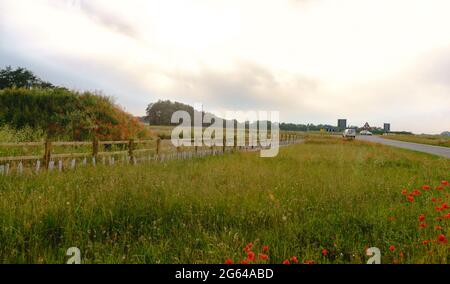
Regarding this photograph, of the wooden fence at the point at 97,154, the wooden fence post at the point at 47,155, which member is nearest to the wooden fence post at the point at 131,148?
the wooden fence at the point at 97,154

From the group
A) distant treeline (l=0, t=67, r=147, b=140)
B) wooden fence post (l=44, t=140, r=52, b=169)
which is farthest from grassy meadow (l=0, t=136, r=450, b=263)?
distant treeline (l=0, t=67, r=147, b=140)

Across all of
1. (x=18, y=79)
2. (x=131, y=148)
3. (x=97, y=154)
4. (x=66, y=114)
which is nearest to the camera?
(x=97, y=154)

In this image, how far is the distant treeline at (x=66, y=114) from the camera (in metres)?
14.9

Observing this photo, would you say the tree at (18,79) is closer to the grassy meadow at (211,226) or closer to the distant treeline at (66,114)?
the distant treeline at (66,114)

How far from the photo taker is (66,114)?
15.7m

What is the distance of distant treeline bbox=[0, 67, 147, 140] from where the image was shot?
14914 mm

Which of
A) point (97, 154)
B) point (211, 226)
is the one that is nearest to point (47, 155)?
point (97, 154)

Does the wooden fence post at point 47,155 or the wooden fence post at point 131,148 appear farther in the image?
the wooden fence post at point 131,148

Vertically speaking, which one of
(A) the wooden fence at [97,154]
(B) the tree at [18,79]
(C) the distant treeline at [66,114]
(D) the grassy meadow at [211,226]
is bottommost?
(D) the grassy meadow at [211,226]

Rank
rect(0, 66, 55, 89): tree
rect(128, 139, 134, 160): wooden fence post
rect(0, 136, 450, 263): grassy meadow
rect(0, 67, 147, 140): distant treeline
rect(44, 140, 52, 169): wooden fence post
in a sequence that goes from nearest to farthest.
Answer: rect(0, 136, 450, 263): grassy meadow
rect(44, 140, 52, 169): wooden fence post
rect(128, 139, 134, 160): wooden fence post
rect(0, 67, 147, 140): distant treeline
rect(0, 66, 55, 89): tree

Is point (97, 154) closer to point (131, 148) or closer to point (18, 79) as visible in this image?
point (131, 148)

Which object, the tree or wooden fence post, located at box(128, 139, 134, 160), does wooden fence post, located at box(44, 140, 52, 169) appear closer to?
wooden fence post, located at box(128, 139, 134, 160)

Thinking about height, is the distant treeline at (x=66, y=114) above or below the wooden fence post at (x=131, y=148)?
above
